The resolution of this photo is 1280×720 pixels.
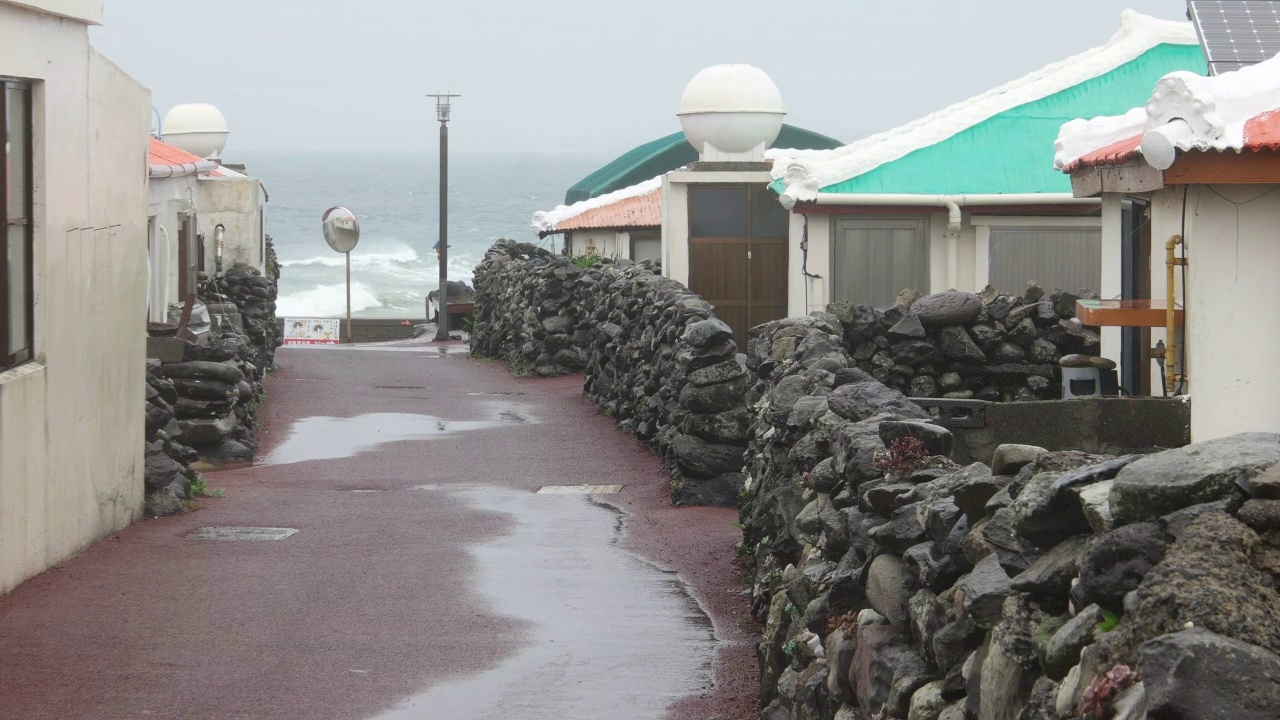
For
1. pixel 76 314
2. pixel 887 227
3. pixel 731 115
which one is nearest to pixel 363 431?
pixel 731 115

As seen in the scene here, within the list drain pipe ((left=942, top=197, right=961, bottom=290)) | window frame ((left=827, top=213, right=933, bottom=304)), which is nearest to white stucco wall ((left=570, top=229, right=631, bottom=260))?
window frame ((left=827, top=213, right=933, bottom=304))

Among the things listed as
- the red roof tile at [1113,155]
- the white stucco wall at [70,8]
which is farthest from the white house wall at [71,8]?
the red roof tile at [1113,155]

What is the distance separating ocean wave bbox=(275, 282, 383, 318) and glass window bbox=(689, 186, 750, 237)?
74892mm

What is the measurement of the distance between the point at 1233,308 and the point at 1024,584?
16.8 ft

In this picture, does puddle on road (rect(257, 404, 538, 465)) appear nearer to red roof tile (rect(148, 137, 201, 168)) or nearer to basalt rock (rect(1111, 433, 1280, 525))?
red roof tile (rect(148, 137, 201, 168))

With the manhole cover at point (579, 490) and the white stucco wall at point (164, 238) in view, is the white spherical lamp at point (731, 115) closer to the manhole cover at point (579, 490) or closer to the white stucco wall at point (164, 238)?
the manhole cover at point (579, 490)

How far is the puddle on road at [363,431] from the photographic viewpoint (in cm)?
1766

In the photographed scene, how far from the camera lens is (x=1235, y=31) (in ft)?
38.5

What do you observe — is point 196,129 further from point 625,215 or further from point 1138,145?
point 1138,145

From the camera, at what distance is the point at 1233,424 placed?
8.70m

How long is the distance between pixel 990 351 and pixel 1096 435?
15.4 feet

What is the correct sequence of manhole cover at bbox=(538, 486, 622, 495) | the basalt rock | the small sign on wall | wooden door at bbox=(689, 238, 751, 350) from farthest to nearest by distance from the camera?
the small sign on wall → wooden door at bbox=(689, 238, 751, 350) → manhole cover at bbox=(538, 486, 622, 495) → the basalt rock

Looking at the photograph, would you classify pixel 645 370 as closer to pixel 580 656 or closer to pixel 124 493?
pixel 124 493

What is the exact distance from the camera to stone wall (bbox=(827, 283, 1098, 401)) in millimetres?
14062
